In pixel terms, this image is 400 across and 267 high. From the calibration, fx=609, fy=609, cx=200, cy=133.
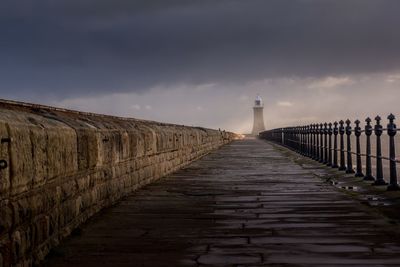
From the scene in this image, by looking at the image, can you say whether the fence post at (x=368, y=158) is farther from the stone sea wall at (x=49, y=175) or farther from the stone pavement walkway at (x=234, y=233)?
the stone sea wall at (x=49, y=175)

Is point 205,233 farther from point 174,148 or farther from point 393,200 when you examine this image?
point 174,148

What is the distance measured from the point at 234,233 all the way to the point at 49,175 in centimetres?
184

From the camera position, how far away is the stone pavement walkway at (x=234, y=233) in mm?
4488

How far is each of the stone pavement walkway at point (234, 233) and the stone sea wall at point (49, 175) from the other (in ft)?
0.62

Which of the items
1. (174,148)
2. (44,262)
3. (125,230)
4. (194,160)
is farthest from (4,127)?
(194,160)

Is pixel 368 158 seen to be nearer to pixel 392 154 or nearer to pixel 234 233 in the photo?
pixel 392 154

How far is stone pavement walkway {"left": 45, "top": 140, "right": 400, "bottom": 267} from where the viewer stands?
4.49 m

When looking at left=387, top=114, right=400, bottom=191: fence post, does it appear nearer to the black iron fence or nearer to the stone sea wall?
the black iron fence

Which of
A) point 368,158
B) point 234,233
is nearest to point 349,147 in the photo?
point 368,158

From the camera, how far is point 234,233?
18.3 feet

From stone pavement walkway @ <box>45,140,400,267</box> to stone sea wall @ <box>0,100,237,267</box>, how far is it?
190 millimetres

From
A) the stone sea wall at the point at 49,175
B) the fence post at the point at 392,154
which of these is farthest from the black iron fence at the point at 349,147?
the stone sea wall at the point at 49,175

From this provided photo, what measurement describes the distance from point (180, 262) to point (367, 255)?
4.59 feet

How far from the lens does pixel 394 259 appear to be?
4.39 meters
